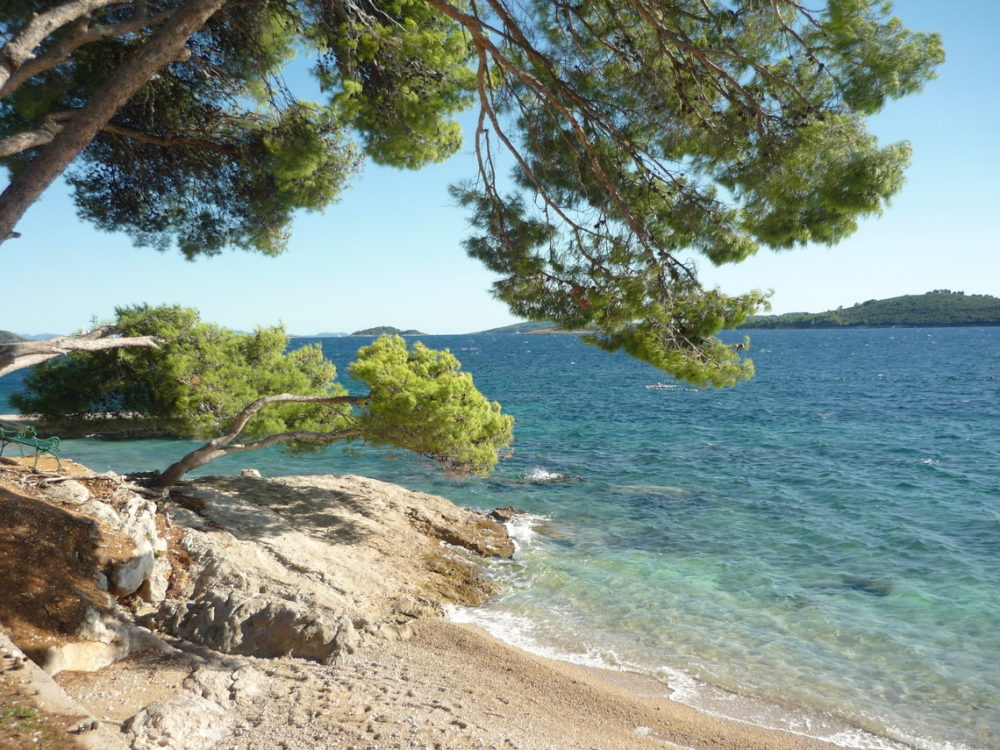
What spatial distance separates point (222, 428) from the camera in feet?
45.4

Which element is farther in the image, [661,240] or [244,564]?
[244,564]

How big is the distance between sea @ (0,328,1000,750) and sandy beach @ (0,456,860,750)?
2.72 ft

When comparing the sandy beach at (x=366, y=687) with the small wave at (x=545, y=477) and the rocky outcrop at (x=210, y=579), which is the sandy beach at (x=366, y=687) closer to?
the rocky outcrop at (x=210, y=579)

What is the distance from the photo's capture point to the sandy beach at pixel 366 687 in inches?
198

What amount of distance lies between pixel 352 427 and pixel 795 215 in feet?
27.5

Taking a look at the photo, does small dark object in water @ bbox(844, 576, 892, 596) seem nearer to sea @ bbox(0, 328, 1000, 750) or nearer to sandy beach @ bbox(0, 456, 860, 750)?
sea @ bbox(0, 328, 1000, 750)

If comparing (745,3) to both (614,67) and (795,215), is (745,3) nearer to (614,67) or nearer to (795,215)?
(614,67)

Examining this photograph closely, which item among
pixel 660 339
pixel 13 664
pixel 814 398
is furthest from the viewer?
pixel 814 398

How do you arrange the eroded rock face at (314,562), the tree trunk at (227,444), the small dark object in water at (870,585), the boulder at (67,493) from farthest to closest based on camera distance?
the tree trunk at (227,444), the small dark object in water at (870,585), the boulder at (67,493), the eroded rock face at (314,562)

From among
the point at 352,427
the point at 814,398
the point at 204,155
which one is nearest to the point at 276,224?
the point at 204,155

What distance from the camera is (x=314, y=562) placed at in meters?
9.59

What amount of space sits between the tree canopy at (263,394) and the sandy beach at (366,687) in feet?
7.52

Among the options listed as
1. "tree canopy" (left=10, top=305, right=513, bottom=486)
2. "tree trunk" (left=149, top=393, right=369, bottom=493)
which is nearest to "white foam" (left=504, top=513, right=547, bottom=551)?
"tree canopy" (left=10, top=305, right=513, bottom=486)

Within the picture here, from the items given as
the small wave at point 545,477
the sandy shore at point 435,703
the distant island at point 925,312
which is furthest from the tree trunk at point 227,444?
the distant island at point 925,312
